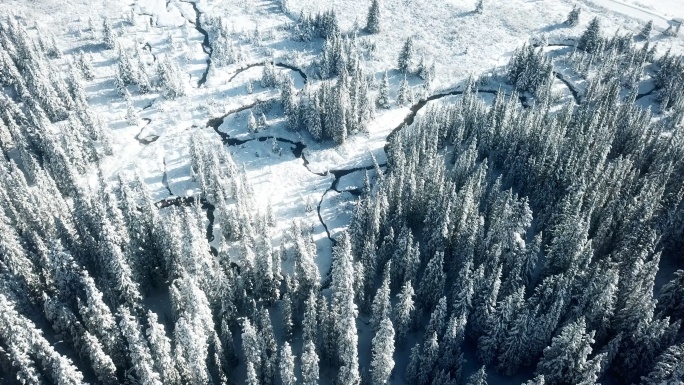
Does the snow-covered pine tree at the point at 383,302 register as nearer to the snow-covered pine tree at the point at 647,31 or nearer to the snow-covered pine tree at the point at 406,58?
the snow-covered pine tree at the point at 406,58

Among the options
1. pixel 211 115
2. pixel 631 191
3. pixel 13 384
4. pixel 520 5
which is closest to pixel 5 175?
pixel 13 384

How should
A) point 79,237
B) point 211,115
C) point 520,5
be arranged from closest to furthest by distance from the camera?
point 79,237
point 211,115
point 520,5

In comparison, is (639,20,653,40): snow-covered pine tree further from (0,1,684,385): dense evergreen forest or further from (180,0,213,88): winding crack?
(180,0,213,88): winding crack

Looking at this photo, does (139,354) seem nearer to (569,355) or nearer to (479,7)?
(569,355)

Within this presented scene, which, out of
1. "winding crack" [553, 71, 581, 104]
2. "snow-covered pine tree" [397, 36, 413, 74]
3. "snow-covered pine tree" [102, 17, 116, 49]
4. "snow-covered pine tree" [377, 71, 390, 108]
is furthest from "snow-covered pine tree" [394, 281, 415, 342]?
"snow-covered pine tree" [102, 17, 116, 49]

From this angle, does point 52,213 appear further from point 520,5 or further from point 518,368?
point 520,5

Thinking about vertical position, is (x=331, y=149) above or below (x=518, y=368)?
above


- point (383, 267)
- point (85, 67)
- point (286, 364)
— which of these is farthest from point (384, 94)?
point (286, 364)
